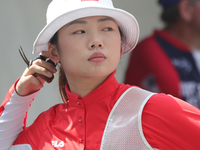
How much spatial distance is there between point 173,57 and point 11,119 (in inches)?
58.5

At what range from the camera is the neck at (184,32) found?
2826mm

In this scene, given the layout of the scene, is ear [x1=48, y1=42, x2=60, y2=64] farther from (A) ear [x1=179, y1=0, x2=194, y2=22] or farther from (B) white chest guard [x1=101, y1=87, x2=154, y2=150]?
(A) ear [x1=179, y1=0, x2=194, y2=22]

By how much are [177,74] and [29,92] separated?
4.25 feet

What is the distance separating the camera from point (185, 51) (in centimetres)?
282

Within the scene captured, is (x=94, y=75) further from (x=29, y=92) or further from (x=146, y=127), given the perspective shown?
(x=29, y=92)

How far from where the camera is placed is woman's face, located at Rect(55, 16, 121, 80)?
156 cm

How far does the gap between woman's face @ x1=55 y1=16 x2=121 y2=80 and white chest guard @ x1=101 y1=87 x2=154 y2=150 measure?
0.63 ft

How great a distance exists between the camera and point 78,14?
156 cm

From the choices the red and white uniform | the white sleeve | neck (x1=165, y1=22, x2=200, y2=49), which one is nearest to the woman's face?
the red and white uniform

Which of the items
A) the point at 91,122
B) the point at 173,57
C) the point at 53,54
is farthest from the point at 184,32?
the point at 91,122

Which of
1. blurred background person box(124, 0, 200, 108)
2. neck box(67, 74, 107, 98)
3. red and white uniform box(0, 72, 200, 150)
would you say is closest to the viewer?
red and white uniform box(0, 72, 200, 150)

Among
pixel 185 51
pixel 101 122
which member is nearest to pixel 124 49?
pixel 101 122

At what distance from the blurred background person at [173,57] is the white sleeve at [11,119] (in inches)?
44.3

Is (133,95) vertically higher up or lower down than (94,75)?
lower down
